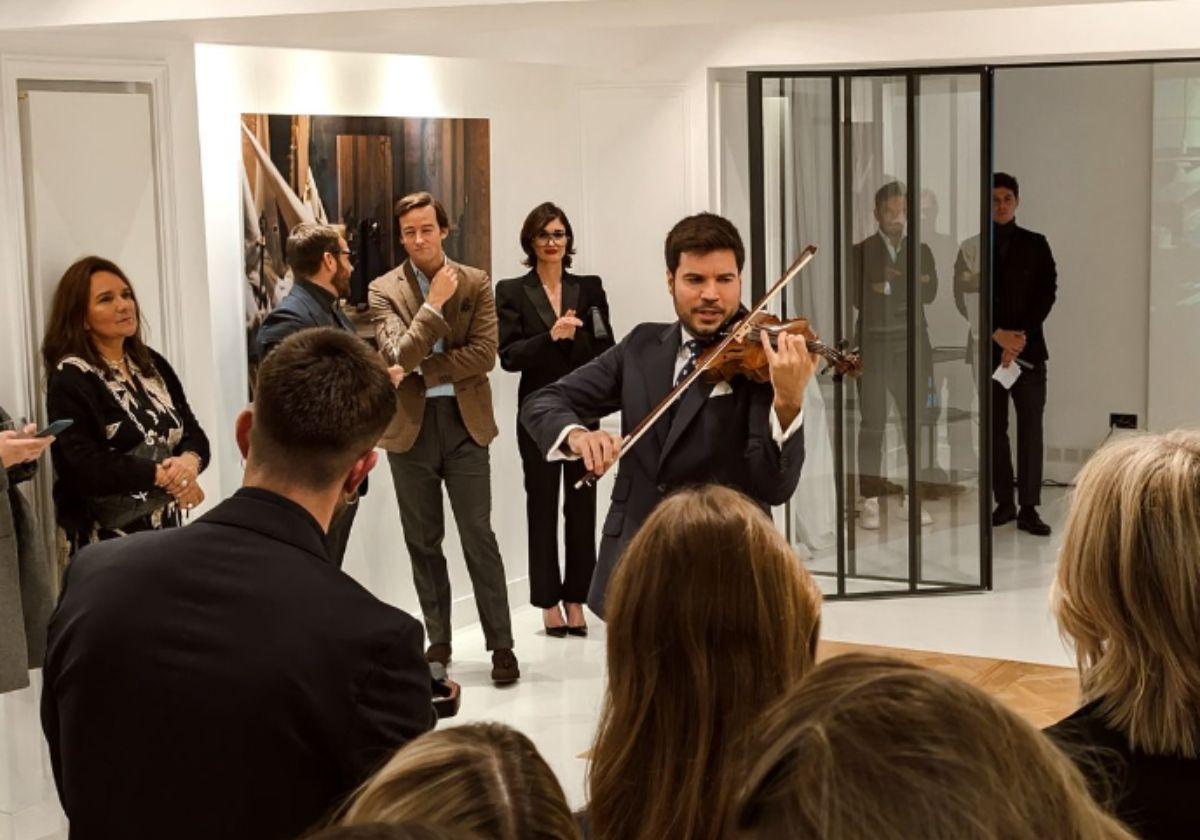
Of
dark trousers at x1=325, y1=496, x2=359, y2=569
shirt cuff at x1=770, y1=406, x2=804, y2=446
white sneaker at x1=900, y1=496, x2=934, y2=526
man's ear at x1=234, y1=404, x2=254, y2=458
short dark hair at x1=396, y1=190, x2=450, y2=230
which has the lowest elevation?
white sneaker at x1=900, y1=496, x2=934, y2=526

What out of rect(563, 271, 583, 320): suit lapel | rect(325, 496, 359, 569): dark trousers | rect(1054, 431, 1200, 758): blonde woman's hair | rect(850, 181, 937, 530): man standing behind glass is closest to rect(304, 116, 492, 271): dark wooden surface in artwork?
rect(563, 271, 583, 320): suit lapel

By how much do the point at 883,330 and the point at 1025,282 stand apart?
1.77 meters

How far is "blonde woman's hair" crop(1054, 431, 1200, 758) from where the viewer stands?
6.32 ft

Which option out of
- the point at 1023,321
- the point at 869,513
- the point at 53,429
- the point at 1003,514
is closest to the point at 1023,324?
the point at 1023,321

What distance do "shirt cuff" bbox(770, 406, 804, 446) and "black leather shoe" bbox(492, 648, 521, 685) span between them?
2574 millimetres

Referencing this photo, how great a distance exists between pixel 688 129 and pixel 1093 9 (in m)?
1.70

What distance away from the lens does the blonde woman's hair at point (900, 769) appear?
0.85 metres

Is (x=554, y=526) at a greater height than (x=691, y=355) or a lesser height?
lesser

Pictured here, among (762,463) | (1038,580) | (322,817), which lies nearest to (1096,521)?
(322,817)

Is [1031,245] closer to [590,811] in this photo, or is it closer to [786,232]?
[786,232]

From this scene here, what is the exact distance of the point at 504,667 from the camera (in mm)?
6230

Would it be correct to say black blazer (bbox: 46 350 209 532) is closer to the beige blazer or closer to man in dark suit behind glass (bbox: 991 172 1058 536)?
the beige blazer

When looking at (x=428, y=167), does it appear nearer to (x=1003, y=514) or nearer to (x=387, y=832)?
(x=1003, y=514)

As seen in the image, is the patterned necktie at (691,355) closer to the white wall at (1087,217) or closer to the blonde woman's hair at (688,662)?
the blonde woman's hair at (688,662)
